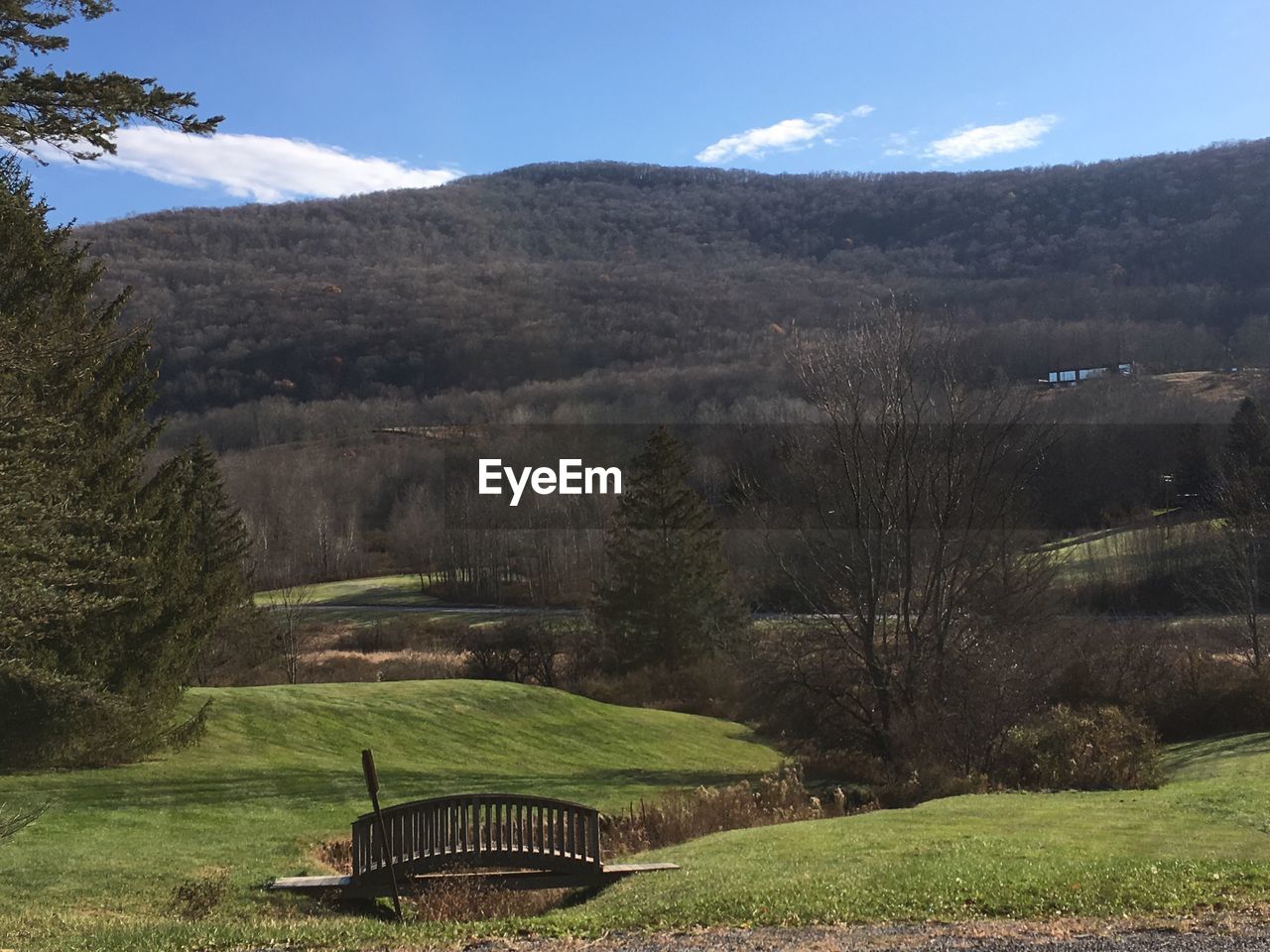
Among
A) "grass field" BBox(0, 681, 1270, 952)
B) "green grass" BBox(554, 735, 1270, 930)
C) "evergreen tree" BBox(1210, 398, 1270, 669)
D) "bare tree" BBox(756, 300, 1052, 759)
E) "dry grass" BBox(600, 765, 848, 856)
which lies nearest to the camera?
"green grass" BBox(554, 735, 1270, 930)

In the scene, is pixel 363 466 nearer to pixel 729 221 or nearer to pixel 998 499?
pixel 998 499

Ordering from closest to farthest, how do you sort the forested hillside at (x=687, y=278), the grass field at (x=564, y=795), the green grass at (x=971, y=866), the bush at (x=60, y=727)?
1. the green grass at (x=971, y=866)
2. the grass field at (x=564, y=795)
3. the bush at (x=60, y=727)
4. the forested hillside at (x=687, y=278)

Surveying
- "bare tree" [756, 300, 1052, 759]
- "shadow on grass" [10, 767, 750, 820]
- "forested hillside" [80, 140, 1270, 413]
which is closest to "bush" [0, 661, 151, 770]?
"shadow on grass" [10, 767, 750, 820]

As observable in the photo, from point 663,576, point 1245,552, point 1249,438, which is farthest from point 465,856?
point 1249,438

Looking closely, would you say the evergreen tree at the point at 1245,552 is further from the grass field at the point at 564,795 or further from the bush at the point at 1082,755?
the bush at the point at 1082,755

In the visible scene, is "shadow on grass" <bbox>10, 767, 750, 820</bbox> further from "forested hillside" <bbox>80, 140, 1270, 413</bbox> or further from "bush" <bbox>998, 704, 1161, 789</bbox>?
"forested hillside" <bbox>80, 140, 1270, 413</bbox>

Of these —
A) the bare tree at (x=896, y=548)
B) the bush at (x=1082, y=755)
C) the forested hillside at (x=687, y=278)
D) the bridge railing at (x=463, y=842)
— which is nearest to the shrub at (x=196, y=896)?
the bridge railing at (x=463, y=842)

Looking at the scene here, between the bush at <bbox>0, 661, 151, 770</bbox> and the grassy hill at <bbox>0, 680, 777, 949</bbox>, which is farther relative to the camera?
the bush at <bbox>0, 661, 151, 770</bbox>
